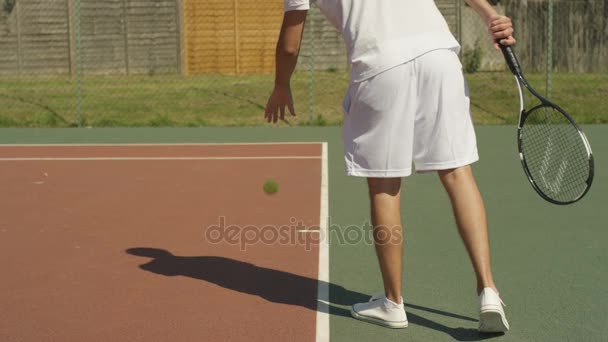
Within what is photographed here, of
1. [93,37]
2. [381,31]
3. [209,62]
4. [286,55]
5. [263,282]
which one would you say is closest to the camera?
[381,31]

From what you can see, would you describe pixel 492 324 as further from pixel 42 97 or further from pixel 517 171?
pixel 42 97

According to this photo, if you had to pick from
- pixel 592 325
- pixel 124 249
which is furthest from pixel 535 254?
pixel 124 249

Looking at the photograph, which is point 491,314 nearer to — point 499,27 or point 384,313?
point 384,313

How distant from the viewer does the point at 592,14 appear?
1686 centimetres

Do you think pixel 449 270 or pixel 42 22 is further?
pixel 42 22

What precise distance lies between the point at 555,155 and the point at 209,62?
44.1ft

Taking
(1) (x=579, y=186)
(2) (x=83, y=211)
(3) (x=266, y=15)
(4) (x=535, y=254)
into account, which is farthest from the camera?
(3) (x=266, y=15)

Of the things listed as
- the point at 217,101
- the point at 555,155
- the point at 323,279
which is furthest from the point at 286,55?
the point at 217,101

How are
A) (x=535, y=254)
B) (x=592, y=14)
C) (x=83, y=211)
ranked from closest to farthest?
(x=535, y=254) < (x=83, y=211) < (x=592, y=14)

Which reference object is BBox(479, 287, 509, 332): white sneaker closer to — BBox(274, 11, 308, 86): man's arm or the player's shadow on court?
the player's shadow on court

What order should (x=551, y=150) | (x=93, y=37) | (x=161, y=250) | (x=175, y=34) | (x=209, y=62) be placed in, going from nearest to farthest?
(x=551, y=150) → (x=161, y=250) → (x=209, y=62) → (x=175, y=34) → (x=93, y=37)

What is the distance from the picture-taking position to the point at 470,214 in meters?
3.98

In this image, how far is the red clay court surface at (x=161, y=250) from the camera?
13.7ft

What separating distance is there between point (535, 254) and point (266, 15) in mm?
13185
